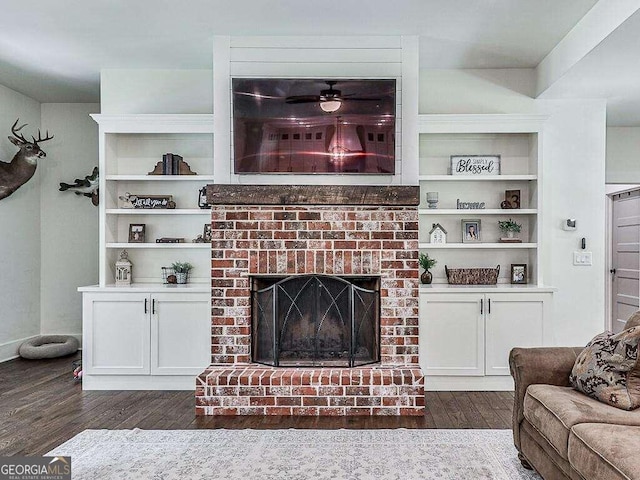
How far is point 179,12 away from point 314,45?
103cm

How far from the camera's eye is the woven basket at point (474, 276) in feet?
14.9

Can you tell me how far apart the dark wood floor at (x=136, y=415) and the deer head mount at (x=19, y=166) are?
6.60ft

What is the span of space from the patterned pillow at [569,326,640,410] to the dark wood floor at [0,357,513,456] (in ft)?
→ 3.68

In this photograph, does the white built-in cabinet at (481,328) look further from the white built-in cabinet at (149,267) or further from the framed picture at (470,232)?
the white built-in cabinet at (149,267)

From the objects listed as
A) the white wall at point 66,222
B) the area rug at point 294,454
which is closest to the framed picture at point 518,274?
the area rug at point 294,454

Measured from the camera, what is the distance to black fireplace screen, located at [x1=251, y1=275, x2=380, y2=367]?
3941 millimetres

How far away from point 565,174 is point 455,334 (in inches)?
71.1

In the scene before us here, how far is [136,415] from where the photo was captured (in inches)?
141

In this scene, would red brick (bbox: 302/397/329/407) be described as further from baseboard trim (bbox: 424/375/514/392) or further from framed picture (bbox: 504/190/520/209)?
framed picture (bbox: 504/190/520/209)

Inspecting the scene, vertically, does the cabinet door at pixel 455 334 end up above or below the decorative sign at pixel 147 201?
below

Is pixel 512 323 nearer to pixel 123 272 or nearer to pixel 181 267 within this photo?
pixel 181 267

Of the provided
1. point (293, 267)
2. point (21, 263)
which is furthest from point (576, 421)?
point (21, 263)

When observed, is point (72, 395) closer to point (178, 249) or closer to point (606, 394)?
point (178, 249)

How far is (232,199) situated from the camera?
3865 mm
